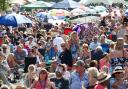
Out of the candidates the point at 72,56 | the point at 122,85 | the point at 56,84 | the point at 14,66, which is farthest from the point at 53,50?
the point at 122,85

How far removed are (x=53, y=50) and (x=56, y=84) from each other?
7.16 metres

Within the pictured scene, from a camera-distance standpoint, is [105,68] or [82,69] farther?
[105,68]

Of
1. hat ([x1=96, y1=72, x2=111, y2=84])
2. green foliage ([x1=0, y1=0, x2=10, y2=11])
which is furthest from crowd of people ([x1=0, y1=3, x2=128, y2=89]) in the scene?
green foliage ([x1=0, y1=0, x2=10, y2=11])

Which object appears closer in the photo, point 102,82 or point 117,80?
point 102,82

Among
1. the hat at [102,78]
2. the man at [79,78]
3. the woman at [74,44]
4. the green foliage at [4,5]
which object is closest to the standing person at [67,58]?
the woman at [74,44]

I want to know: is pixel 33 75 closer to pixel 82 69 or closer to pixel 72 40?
pixel 82 69

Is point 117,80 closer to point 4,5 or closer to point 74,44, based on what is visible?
point 74,44

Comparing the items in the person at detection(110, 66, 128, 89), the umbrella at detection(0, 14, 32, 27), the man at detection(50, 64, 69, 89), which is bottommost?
the umbrella at detection(0, 14, 32, 27)

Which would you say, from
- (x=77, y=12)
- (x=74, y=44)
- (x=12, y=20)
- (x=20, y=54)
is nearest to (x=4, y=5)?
(x=77, y=12)

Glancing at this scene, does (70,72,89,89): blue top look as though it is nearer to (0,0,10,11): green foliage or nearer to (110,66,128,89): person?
(110,66,128,89): person

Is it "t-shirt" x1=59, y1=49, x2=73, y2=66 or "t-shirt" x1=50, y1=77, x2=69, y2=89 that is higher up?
"t-shirt" x1=50, y1=77, x2=69, y2=89

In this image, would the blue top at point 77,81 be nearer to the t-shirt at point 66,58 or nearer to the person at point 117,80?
the person at point 117,80

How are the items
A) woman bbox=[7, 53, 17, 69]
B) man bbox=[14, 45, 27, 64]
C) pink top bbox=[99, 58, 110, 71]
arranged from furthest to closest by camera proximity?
man bbox=[14, 45, 27, 64] → woman bbox=[7, 53, 17, 69] → pink top bbox=[99, 58, 110, 71]

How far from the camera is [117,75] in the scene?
10445 millimetres
